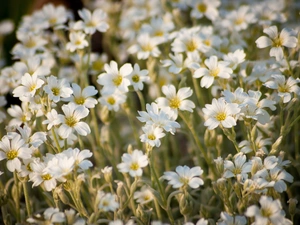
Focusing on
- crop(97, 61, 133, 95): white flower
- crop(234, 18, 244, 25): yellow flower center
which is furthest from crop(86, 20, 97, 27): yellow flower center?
crop(234, 18, 244, 25): yellow flower center

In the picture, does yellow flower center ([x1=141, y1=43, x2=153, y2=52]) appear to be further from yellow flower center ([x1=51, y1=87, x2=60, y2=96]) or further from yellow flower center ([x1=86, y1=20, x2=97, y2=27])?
yellow flower center ([x1=51, y1=87, x2=60, y2=96])

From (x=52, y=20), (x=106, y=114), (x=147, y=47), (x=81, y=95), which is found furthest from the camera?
(x=52, y=20)

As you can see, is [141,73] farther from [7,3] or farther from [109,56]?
[7,3]

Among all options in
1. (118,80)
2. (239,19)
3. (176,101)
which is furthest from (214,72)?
(239,19)

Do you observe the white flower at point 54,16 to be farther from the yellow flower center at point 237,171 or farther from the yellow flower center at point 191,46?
the yellow flower center at point 237,171

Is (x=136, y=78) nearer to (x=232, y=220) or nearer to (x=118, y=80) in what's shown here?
(x=118, y=80)

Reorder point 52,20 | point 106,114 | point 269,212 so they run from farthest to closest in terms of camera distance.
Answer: point 52,20
point 106,114
point 269,212
